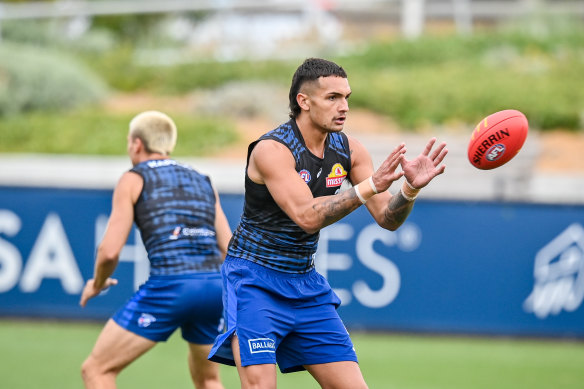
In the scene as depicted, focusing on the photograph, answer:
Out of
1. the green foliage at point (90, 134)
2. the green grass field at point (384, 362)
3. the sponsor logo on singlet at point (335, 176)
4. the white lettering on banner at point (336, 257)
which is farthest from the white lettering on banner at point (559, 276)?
the green foliage at point (90, 134)

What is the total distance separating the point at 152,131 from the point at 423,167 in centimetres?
215

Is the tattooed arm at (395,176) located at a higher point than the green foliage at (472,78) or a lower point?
lower

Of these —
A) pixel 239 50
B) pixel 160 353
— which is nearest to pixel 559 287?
pixel 160 353

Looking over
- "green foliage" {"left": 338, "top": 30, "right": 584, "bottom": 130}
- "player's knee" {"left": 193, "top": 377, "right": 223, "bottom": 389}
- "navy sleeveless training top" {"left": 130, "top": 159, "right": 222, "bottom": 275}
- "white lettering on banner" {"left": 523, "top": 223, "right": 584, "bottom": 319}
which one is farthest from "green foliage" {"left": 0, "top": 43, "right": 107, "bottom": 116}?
"player's knee" {"left": 193, "top": 377, "right": 223, "bottom": 389}

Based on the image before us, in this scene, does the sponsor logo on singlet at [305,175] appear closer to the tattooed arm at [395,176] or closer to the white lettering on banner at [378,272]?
the tattooed arm at [395,176]

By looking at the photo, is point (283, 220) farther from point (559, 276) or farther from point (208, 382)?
point (559, 276)

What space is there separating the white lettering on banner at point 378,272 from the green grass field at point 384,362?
428mm

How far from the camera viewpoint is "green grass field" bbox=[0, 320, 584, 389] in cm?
808

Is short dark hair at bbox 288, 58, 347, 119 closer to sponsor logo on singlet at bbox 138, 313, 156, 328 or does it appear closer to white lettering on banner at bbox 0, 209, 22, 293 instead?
sponsor logo on singlet at bbox 138, 313, 156, 328

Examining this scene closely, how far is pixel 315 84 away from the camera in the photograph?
5027 millimetres

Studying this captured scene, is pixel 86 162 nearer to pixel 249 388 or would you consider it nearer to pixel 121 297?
pixel 121 297

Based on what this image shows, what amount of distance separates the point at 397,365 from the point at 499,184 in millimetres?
5394

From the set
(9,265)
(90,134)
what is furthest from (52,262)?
(90,134)

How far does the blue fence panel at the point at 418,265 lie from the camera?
10.6 metres
